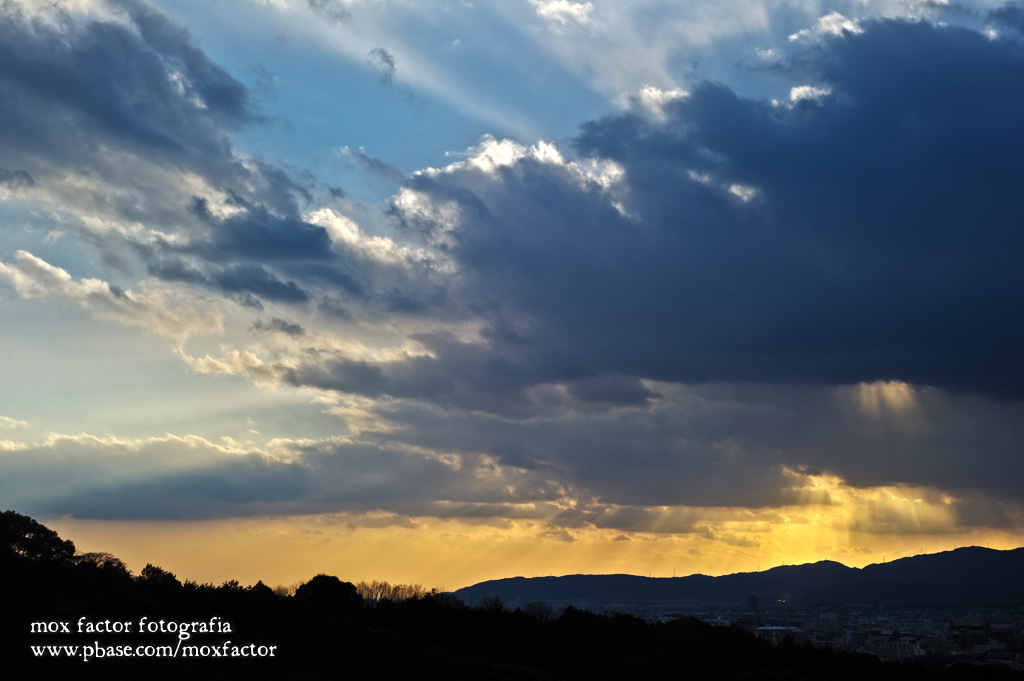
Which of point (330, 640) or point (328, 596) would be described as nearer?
point (330, 640)

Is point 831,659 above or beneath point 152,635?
beneath

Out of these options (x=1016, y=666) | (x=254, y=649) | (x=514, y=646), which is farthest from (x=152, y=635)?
(x=1016, y=666)

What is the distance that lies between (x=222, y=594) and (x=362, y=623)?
32.1 feet

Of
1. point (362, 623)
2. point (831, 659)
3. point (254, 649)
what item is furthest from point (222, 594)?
point (831, 659)

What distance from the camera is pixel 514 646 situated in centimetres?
5438

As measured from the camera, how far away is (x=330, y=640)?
4850 cm

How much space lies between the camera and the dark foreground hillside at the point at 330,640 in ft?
127

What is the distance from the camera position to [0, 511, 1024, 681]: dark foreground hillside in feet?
127

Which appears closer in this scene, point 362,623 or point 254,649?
point 254,649

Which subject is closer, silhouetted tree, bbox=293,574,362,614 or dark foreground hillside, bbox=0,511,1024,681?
dark foreground hillside, bbox=0,511,1024,681

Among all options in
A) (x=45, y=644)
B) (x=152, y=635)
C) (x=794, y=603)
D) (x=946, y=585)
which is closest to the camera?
(x=45, y=644)

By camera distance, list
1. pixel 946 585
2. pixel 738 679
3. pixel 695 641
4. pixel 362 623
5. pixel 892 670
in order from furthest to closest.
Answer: pixel 946 585 → pixel 362 623 → pixel 695 641 → pixel 892 670 → pixel 738 679

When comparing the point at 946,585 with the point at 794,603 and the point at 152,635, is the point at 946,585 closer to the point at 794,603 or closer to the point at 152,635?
the point at 794,603

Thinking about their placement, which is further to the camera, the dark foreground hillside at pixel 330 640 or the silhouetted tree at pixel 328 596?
the silhouetted tree at pixel 328 596
